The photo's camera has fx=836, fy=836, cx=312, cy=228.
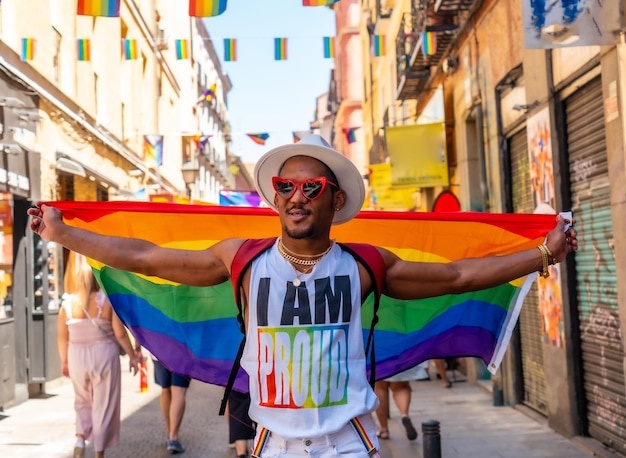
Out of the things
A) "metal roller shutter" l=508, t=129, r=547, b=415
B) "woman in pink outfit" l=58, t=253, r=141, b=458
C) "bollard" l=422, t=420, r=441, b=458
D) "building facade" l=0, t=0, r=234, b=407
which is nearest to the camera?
"bollard" l=422, t=420, r=441, b=458

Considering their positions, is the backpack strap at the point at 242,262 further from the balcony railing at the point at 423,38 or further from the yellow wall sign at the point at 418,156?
the yellow wall sign at the point at 418,156

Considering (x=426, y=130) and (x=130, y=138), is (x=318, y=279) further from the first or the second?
(x=130, y=138)

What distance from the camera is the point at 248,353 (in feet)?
10.9

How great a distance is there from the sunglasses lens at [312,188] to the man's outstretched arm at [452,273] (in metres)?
0.41

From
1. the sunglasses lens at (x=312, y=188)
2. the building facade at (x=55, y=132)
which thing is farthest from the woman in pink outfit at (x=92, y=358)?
the sunglasses lens at (x=312, y=188)

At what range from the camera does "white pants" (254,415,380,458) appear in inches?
121

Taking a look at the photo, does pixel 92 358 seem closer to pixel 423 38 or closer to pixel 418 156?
pixel 423 38

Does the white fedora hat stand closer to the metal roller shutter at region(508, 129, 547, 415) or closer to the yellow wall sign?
the metal roller shutter at region(508, 129, 547, 415)

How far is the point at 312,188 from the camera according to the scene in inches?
128

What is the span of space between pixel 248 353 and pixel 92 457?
18.5 ft

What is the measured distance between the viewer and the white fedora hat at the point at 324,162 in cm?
333

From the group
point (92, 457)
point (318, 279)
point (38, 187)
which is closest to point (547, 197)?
point (92, 457)

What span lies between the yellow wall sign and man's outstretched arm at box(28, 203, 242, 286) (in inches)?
484

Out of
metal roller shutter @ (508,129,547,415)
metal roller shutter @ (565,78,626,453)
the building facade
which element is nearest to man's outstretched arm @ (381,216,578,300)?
metal roller shutter @ (565,78,626,453)
